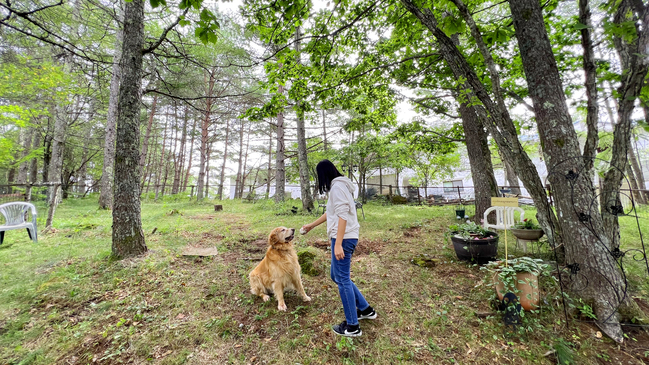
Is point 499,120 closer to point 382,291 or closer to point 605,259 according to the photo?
point 605,259

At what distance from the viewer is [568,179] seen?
8.01ft


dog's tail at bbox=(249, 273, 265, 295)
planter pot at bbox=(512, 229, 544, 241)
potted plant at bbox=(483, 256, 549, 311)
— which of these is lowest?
dog's tail at bbox=(249, 273, 265, 295)

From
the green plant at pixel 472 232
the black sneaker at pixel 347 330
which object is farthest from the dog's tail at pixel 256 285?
the green plant at pixel 472 232

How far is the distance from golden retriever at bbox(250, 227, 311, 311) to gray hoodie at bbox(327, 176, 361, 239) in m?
0.74

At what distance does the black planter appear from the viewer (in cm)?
360

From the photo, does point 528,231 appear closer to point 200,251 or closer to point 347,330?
point 347,330

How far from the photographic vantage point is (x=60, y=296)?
9.44ft

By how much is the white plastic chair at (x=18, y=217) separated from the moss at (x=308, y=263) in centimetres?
548

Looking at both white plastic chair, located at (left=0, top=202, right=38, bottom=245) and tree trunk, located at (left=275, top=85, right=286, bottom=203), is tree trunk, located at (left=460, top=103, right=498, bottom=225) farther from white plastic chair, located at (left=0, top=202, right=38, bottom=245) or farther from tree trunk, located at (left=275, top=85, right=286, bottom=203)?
white plastic chair, located at (left=0, top=202, right=38, bottom=245)

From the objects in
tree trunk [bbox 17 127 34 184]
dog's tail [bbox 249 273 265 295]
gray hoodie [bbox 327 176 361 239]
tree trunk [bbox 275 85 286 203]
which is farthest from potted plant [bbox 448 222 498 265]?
tree trunk [bbox 17 127 34 184]

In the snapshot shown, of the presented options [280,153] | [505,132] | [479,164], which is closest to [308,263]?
[505,132]

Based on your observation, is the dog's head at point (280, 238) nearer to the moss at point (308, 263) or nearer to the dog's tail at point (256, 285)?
the dog's tail at point (256, 285)

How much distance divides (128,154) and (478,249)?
5.87 m

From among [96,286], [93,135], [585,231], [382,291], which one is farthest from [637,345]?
[93,135]
